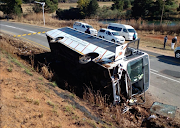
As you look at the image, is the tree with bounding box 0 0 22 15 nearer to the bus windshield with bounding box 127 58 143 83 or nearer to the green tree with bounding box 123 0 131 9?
the green tree with bounding box 123 0 131 9

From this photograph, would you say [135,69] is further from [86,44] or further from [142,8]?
[142,8]

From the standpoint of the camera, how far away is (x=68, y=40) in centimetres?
1042

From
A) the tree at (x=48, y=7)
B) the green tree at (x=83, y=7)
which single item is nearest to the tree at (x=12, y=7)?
the tree at (x=48, y=7)

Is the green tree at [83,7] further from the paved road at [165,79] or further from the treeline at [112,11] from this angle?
the paved road at [165,79]

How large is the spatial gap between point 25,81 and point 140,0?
147ft

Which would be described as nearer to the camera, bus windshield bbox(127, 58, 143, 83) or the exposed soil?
the exposed soil

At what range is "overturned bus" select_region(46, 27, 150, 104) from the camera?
21.7 feet

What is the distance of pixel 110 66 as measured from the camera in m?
6.55

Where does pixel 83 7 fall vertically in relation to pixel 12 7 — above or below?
above

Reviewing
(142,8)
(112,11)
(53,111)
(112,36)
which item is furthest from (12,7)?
(53,111)

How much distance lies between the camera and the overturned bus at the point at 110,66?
6602 mm

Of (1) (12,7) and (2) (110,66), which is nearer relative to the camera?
(2) (110,66)

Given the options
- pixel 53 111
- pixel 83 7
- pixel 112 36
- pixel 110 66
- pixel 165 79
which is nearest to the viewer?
pixel 53 111

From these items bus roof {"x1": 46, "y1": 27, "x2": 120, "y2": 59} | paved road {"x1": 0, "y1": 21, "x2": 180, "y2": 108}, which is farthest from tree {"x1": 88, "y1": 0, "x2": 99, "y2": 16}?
bus roof {"x1": 46, "y1": 27, "x2": 120, "y2": 59}
